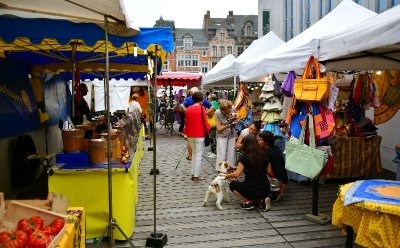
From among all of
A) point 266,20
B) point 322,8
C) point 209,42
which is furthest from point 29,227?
point 209,42

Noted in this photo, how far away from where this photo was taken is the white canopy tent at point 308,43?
215 inches

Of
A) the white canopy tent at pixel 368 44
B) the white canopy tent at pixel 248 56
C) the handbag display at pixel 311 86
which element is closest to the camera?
the white canopy tent at pixel 368 44

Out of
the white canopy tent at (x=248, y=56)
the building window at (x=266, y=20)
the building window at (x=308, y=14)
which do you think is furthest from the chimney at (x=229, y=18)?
the white canopy tent at (x=248, y=56)

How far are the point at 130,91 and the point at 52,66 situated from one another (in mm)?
12322

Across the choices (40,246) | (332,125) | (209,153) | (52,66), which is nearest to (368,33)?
(332,125)

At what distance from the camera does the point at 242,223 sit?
5.30 meters

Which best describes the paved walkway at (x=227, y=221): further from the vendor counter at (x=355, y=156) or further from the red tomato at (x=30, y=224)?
the red tomato at (x=30, y=224)

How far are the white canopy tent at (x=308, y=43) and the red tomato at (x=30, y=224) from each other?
3.94 m

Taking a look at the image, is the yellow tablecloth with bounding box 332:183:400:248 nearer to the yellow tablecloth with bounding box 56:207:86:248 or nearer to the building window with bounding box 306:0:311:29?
the yellow tablecloth with bounding box 56:207:86:248

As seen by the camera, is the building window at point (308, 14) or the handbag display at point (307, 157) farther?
the building window at point (308, 14)

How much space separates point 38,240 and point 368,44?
135 inches

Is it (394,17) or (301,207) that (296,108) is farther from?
(394,17)

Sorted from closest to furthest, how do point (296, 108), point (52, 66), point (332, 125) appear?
point (332, 125) → point (296, 108) → point (52, 66)

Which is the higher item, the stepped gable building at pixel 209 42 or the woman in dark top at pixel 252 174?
the stepped gable building at pixel 209 42
